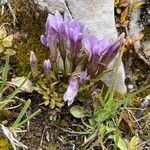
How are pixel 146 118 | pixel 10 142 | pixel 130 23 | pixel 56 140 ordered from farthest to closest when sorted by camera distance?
pixel 130 23 < pixel 146 118 < pixel 56 140 < pixel 10 142

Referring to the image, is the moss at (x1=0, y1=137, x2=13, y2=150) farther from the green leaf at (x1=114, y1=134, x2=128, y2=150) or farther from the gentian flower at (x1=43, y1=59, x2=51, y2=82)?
the green leaf at (x1=114, y1=134, x2=128, y2=150)

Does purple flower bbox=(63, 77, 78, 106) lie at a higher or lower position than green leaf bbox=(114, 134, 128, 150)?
higher

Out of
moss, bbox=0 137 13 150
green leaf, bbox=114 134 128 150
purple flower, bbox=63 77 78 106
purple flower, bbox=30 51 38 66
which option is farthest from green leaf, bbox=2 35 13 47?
green leaf, bbox=114 134 128 150

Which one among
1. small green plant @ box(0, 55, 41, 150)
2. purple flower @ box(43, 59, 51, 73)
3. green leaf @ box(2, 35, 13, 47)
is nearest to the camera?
small green plant @ box(0, 55, 41, 150)

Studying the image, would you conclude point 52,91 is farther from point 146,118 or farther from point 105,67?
point 146,118

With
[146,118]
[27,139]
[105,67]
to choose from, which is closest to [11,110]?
[27,139]

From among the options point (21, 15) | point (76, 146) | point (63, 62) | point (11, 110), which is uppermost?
point (21, 15)
